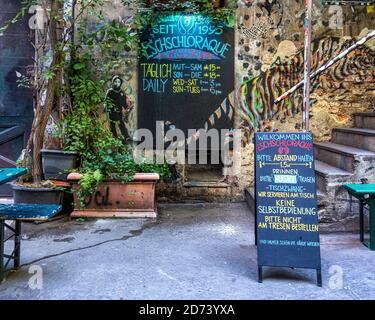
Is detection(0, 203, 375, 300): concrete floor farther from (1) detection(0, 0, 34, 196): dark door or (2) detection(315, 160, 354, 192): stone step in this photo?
(1) detection(0, 0, 34, 196): dark door

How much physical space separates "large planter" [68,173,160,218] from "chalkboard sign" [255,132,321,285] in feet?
8.33

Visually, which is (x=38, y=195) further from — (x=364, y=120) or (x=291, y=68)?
(x=364, y=120)

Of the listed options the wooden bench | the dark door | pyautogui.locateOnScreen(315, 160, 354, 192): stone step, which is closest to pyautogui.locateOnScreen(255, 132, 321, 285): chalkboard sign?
pyautogui.locateOnScreen(315, 160, 354, 192): stone step

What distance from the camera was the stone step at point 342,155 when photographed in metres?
5.32

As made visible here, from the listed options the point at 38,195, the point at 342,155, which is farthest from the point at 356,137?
the point at 38,195

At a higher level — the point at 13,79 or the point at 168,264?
the point at 13,79

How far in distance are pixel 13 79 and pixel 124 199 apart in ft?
10.1

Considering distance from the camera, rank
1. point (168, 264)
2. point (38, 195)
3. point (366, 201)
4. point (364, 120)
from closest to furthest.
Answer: point (168, 264) → point (366, 201) → point (38, 195) → point (364, 120)

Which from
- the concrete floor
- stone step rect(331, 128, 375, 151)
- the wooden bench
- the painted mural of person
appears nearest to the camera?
the concrete floor

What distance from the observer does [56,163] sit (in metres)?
6.46

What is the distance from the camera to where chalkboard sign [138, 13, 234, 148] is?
6980mm

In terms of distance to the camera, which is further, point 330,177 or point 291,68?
point 291,68

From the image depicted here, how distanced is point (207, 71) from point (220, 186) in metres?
2.01
